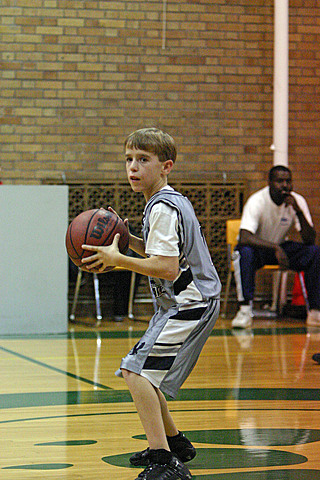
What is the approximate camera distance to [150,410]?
1.91 metres

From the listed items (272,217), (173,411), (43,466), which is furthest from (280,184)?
(43,466)

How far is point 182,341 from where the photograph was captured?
1.99m

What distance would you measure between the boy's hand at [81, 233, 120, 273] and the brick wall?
16.5 feet

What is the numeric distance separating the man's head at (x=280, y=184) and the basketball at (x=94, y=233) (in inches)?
157

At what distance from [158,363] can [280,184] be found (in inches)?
163

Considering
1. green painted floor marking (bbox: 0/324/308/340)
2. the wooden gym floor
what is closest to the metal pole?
green painted floor marking (bbox: 0/324/308/340)

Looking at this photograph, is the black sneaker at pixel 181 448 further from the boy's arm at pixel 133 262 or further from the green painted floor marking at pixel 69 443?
the boy's arm at pixel 133 262

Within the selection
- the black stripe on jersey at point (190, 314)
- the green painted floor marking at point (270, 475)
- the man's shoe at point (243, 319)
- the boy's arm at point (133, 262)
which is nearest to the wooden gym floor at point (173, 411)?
the green painted floor marking at point (270, 475)

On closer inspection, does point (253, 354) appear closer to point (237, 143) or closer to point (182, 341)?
point (182, 341)

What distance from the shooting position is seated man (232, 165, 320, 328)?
18.7 feet

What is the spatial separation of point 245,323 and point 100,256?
12.7 feet

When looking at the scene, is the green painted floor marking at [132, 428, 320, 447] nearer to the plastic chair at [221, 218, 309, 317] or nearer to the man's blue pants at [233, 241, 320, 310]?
the man's blue pants at [233, 241, 320, 310]

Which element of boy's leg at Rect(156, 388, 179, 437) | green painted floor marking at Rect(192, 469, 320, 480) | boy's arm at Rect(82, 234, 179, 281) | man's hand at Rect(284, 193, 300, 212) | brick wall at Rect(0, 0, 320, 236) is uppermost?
brick wall at Rect(0, 0, 320, 236)

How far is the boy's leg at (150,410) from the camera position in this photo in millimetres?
1913
